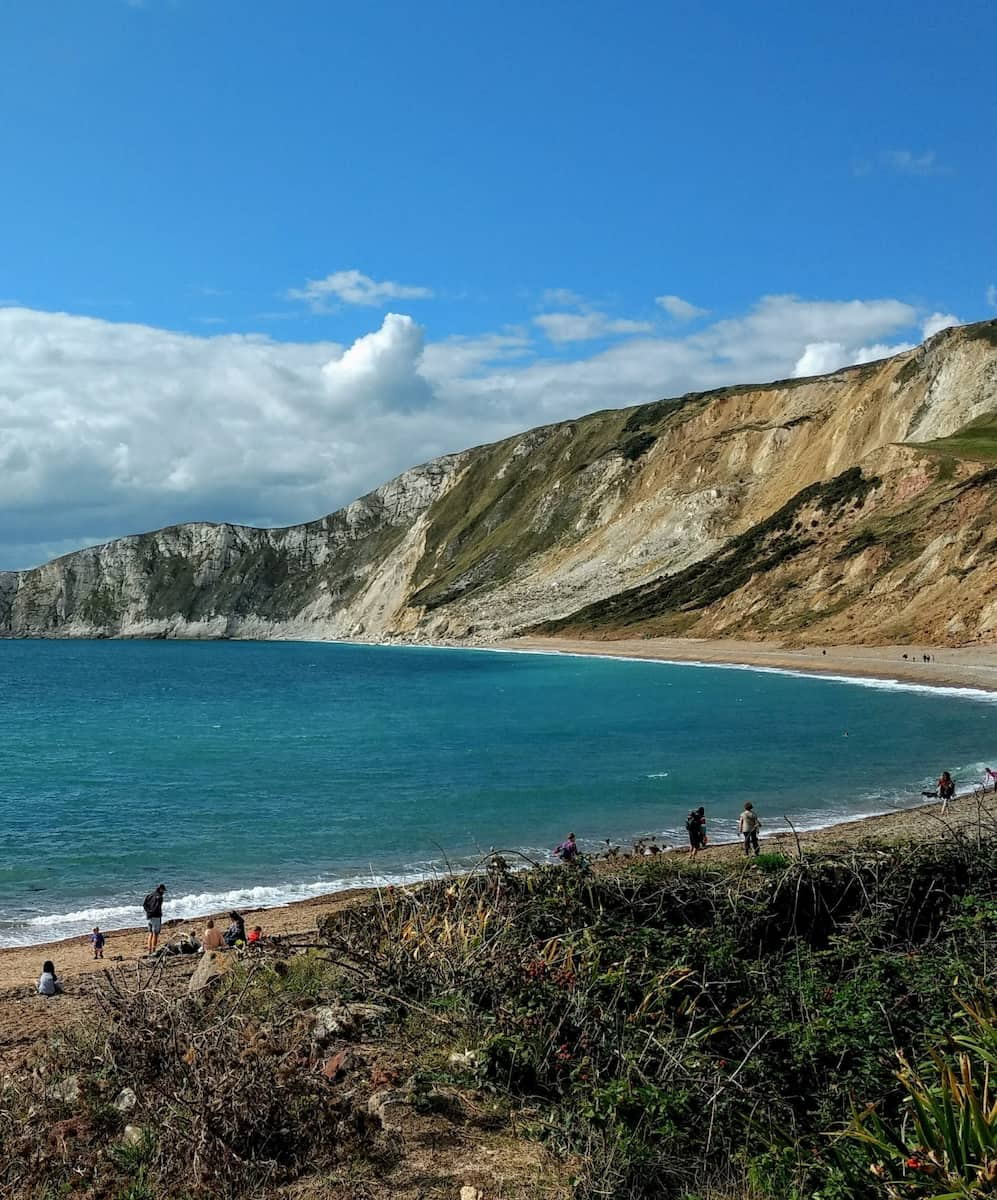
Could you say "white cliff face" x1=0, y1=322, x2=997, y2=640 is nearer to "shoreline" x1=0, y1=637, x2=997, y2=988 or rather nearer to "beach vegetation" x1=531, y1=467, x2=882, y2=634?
"beach vegetation" x1=531, y1=467, x2=882, y2=634

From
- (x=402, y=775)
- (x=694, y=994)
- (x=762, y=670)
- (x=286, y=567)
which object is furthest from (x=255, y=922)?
(x=286, y=567)

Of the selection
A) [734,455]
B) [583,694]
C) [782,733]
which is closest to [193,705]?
[583,694]

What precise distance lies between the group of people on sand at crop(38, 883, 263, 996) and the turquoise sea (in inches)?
98.4

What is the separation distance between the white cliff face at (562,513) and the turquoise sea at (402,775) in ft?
118

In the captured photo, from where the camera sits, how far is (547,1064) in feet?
20.9

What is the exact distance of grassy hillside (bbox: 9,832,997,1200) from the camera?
5363mm

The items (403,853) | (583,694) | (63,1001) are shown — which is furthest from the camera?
(583,694)

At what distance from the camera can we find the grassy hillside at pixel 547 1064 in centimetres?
536

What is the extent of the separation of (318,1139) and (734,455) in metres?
118

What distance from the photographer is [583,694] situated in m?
59.5

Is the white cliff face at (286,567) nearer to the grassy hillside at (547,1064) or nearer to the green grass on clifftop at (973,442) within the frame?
the green grass on clifftop at (973,442)

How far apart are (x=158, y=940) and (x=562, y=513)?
12376 centimetres

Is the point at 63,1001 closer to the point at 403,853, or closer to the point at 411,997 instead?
the point at 411,997

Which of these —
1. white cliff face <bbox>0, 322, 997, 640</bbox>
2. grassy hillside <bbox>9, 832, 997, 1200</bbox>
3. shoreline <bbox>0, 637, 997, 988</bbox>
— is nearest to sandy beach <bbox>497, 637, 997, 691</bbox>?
shoreline <bbox>0, 637, 997, 988</bbox>
